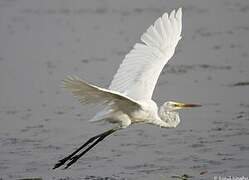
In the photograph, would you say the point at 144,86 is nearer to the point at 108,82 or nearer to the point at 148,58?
the point at 148,58

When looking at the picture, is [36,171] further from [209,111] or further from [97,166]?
[209,111]

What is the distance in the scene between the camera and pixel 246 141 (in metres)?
9.50

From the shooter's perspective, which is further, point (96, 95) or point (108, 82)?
point (108, 82)

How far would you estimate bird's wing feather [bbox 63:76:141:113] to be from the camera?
7.29 m

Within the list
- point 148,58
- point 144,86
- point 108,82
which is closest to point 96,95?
point 144,86

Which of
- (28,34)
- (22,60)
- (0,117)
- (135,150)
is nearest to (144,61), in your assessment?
(135,150)

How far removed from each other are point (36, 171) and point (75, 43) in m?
5.96

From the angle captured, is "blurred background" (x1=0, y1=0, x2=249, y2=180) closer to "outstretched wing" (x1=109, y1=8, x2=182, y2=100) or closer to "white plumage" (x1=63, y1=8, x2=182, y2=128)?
"white plumage" (x1=63, y1=8, x2=182, y2=128)

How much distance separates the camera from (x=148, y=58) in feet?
30.0

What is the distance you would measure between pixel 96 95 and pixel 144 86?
46.9 inches

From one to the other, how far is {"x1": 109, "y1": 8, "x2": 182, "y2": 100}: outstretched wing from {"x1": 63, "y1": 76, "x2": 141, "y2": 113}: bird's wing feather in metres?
0.41

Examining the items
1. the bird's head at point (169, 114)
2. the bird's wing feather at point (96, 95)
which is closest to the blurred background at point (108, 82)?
the bird's head at point (169, 114)

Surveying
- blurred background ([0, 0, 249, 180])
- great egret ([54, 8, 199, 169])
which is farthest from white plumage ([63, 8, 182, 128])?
blurred background ([0, 0, 249, 180])

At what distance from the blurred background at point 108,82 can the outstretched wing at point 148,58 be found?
74 centimetres
